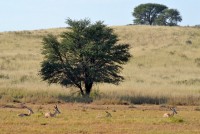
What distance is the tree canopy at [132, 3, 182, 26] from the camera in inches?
4424

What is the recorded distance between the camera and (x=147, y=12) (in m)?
114

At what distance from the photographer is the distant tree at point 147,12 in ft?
368

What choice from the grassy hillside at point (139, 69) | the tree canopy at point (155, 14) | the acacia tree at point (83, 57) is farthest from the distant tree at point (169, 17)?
the acacia tree at point (83, 57)

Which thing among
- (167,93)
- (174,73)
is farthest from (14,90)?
(174,73)

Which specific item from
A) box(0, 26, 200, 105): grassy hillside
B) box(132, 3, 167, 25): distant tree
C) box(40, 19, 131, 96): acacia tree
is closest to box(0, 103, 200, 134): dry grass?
box(0, 26, 200, 105): grassy hillside

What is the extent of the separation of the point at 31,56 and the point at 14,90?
92.4ft

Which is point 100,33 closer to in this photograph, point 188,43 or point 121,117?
point 121,117

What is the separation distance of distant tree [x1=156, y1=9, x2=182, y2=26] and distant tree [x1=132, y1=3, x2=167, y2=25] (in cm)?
144

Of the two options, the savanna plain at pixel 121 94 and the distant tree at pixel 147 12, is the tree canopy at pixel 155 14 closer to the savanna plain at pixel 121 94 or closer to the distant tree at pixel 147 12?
the distant tree at pixel 147 12

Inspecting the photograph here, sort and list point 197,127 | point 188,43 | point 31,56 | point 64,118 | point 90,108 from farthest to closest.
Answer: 1. point 188,43
2. point 31,56
3. point 90,108
4. point 64,118
5. point 197,127

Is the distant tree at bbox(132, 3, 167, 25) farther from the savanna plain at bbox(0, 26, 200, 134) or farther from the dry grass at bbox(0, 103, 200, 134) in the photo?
the dry grass at bbox(0, 103, 200, 134)

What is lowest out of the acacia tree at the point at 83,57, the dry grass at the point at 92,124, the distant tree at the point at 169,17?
the dry grass at the point at 92,124

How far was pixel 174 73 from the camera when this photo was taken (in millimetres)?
56750

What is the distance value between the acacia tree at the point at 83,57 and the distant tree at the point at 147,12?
76791 mm
